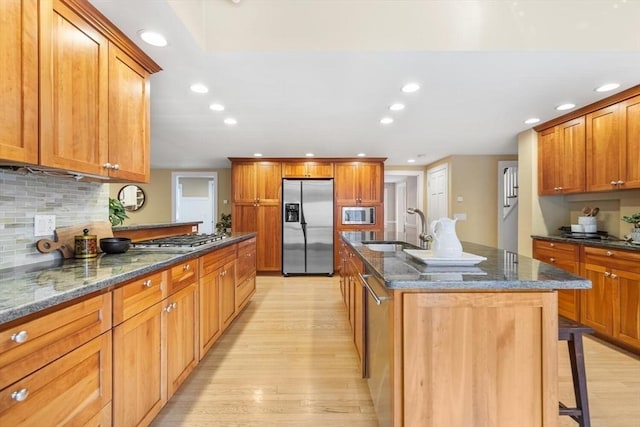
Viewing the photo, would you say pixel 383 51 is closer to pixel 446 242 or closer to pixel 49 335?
pixel 446 242

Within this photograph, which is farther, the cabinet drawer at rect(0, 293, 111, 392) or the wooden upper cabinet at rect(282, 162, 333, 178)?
the wooden upper cabinet at rect(282, 162, 333, 178)

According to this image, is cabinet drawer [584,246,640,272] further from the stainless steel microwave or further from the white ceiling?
the stainless steel microwave

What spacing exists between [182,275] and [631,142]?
372 cm

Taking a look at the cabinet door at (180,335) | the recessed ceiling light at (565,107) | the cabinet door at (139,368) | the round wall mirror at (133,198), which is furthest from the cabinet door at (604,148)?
the round wall mirror at (133,198)

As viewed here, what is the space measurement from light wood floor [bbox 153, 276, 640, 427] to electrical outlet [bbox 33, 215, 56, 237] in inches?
46.6

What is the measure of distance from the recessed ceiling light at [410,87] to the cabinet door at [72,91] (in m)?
2.03

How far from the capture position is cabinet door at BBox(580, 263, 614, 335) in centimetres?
241

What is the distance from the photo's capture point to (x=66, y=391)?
940mm

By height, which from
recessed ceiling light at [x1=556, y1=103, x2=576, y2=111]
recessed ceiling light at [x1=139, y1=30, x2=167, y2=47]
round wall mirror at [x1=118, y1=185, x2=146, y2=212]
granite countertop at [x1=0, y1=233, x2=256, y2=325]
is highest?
recessed ceiling light at [x1=556, y1=103, x2=576, y2=111]

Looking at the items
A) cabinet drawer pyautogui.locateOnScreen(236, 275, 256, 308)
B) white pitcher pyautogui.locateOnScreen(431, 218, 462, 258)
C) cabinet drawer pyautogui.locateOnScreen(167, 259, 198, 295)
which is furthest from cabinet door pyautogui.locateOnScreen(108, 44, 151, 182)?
white pitcher pyautogui.locateOnScreen(431, 218, 462, 258)

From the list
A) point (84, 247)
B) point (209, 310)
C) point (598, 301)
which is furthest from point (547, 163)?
point (84, 247)

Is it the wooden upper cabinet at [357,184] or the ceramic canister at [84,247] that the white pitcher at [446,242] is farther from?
the wooden upper cabinet at [357,184]

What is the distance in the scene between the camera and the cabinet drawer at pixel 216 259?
2.04 metres

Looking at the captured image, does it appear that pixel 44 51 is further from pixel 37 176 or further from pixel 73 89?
pixel 37 176
